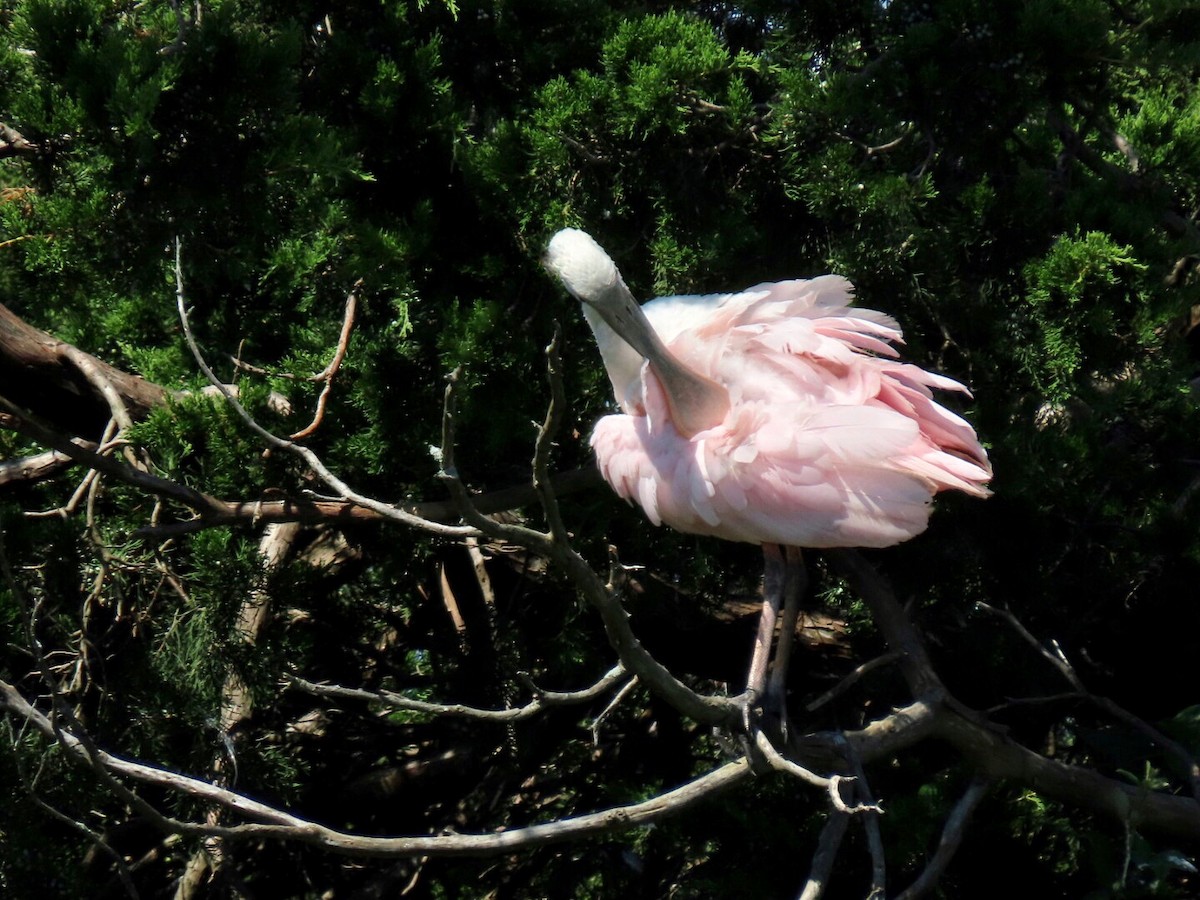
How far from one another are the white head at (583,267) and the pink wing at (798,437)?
1.34ft

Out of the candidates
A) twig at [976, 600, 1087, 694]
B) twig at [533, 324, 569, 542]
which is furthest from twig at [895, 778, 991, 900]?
twig at [533, 324, 569, 542]

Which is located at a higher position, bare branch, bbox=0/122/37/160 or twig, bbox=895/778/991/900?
bare branch, bbox=0/122/37/160

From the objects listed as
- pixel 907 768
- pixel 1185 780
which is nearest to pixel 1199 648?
pixel 1185 780

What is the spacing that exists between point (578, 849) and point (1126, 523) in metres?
2.20

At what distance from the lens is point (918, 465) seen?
313cm

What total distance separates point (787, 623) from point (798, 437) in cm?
66

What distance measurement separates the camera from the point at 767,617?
11.7 feet

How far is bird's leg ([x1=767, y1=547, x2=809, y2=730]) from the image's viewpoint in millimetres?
3412

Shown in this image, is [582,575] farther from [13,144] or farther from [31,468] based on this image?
[31,468]

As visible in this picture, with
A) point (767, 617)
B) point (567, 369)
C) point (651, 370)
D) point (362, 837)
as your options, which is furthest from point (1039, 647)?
point (362, 837)

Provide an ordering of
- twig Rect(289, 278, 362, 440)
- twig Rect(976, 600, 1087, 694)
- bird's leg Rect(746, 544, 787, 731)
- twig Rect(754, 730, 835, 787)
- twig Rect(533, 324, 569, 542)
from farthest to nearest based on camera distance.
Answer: twig Rect(976, 600, 1087, 694) < twig Rect(289, 278, 362, 440) < bird's leg Rect(746, 544, 787, 731) < twig Rect(754, 730, 835, 787) < twig Rect(533, 324, 569, 542)

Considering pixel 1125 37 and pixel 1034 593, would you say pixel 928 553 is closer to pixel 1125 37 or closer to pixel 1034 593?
pixel 1034 593

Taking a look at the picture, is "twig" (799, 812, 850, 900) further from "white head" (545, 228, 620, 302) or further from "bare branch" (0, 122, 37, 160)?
"bare branch" (0, 122, 37, 160)

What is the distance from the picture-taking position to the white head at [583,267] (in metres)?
3.22
